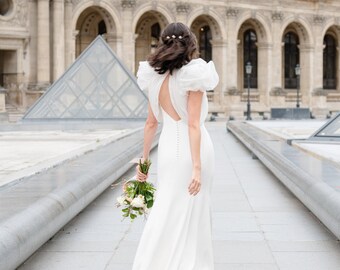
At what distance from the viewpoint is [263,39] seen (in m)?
48.2

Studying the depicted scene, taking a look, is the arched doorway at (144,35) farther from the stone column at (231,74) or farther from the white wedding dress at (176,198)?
the white wedding dress at (176,198)

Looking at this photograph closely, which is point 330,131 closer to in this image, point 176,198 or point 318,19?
Result: point 176,198

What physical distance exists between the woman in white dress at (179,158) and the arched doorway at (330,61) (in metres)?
52.9

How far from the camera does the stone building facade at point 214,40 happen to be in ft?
119

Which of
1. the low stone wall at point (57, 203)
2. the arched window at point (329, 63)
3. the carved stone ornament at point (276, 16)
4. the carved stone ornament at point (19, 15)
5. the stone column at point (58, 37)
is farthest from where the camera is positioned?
the arched window at point (329, 63)

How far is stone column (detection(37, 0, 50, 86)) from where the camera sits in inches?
1441

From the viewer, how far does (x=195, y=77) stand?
4348 millimetres

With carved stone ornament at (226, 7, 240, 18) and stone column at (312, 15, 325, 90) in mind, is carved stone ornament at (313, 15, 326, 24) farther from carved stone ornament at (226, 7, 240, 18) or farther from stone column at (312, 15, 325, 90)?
carved stone ornament at (226, 7, 240, 18)

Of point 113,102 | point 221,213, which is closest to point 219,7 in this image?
point 113,102

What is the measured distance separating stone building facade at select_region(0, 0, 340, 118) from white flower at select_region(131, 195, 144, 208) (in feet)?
96.2

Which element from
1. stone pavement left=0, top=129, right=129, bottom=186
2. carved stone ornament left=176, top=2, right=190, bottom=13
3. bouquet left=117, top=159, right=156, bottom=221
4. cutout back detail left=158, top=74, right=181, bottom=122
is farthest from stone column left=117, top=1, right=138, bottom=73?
cutout back detail left=158, top=74, right=181, bottom=122

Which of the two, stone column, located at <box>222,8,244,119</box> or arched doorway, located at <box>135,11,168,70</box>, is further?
arched doorway, located at <box>135,11,168,70</box>

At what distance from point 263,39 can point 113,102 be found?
2326 cm

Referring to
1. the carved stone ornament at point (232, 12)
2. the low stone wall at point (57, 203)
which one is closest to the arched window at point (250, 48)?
the carved stone ornament at point (232, 12)
